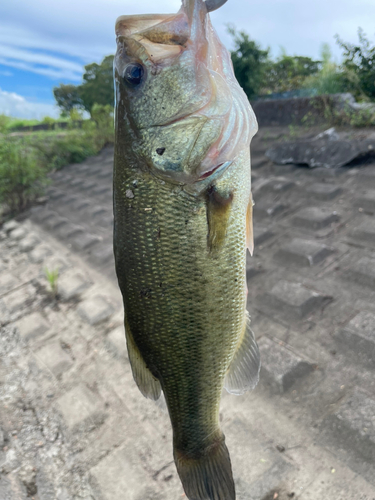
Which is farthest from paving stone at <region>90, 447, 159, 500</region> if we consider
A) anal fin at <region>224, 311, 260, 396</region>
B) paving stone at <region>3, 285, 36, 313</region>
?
paving stone at <region>3, 285, 36, 313</region>

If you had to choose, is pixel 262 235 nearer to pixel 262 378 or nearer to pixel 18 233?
pixel 262 378

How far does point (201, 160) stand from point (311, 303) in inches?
93.3

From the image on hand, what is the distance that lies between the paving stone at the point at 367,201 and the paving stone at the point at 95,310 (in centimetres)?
313

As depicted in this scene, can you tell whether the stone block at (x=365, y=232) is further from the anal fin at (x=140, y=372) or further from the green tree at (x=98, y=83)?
the green tree at (x=98, y=83)

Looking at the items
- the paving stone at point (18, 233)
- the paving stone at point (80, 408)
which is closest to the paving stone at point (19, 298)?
the paving stone at point (80, 408)

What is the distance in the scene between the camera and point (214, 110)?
120cm

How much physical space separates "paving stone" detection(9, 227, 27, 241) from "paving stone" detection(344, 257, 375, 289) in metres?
6.10

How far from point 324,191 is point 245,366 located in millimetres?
3704

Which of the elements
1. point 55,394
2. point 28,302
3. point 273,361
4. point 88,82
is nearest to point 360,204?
point 273,361

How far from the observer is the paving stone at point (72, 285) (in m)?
4.75

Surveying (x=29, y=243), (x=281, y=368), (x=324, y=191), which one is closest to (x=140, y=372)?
(x=281, y=368)

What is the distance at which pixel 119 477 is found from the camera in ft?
7.92

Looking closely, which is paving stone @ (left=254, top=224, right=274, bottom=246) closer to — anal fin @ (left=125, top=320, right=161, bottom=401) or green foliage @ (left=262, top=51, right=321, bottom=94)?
anal fin @ (left=125, top=320, right=161, bottom=401)

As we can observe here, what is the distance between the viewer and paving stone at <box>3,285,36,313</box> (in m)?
4.79
